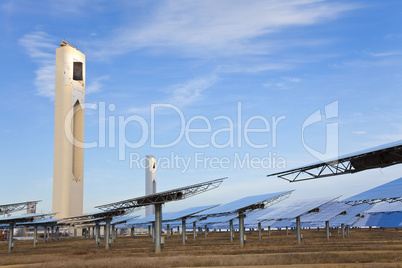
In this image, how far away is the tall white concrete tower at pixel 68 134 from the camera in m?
107

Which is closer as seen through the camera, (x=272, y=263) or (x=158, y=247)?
(x=272, y=263)

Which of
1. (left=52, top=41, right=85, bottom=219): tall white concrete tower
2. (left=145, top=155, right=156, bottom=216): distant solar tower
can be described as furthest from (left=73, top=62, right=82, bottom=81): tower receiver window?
(left=145, top=155, right=156, bottom=216): distant solar tower

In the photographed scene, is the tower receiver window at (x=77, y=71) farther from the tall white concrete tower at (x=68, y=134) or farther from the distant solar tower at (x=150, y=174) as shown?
the distant solar tower at (x=150, y=174)

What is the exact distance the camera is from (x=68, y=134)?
110m

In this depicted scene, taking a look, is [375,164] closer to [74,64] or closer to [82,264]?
[82,264]

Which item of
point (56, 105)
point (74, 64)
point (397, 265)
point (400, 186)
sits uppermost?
point (74, 64)

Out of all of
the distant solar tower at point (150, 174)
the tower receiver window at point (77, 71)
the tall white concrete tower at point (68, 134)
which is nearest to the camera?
the tall white concrete tower at point (68, 134)

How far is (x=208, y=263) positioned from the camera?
32906 mm

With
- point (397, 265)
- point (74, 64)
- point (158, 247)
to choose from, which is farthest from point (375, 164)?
point (74, 64)

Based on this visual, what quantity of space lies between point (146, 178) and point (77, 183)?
215ft

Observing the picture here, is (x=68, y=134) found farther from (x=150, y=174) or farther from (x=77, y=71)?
(x=150, y=174)

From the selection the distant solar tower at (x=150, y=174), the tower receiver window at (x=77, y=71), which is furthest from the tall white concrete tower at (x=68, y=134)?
the distant solar tower at (x=150, y=174)

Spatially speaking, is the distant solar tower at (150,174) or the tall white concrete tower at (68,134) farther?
the distant solar tower at (150,174)

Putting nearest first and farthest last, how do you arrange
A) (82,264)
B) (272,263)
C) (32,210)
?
(272,263), (82,264), (32,210)
